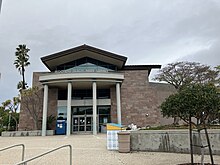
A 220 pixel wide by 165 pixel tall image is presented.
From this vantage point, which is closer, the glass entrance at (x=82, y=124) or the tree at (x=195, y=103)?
the tree at (x=195, y=103)

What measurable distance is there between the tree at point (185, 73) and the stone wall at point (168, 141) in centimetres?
1587

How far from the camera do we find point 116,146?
10.2m

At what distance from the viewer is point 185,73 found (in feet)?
82.6

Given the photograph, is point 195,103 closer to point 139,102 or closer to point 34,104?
point 139,102

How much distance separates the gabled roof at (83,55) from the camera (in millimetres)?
28172

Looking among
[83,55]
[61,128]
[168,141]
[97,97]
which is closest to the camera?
[168,141]

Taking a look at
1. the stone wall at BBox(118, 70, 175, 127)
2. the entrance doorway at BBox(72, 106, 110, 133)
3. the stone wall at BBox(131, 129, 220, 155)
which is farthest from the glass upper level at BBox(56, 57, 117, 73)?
the stone wall at BBox(131, 129, 220, 155)

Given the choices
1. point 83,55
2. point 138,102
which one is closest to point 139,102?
point 138,102

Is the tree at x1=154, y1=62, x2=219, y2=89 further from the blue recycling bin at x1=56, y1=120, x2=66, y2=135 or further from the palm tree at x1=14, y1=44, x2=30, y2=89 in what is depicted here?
the palm tree at x1=14, y1=44, x2=30, y2=89

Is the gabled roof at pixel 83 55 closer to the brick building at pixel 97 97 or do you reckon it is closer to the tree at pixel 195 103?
the brick building at pixel 97 97

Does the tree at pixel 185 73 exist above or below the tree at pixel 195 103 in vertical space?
above

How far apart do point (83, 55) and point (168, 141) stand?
22.3 meters


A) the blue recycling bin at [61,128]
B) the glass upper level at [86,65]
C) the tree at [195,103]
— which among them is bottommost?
the blue recycling bin at [61,128]

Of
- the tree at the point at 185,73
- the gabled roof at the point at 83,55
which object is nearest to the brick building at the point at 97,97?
the gabled roof at the point at 83,55
